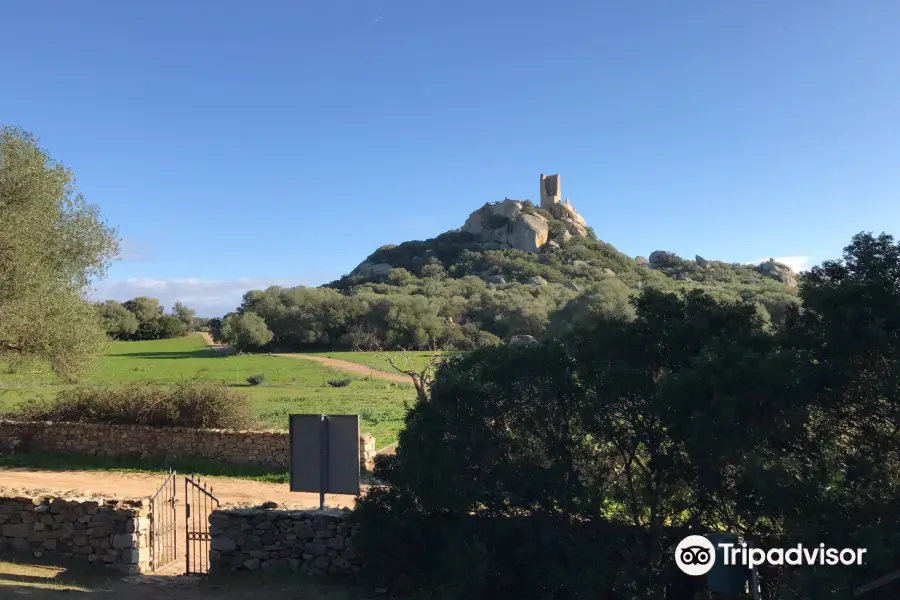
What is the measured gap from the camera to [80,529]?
9.63 meters

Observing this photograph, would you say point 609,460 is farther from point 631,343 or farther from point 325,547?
point 325,547

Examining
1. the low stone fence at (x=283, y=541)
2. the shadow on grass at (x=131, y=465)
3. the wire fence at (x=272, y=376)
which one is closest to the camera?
the low stone fence at (x=283, y=541)

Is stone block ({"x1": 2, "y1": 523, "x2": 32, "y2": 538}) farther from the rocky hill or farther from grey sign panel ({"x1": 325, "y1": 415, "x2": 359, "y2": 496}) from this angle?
the rocky hill

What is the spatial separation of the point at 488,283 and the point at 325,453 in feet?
315

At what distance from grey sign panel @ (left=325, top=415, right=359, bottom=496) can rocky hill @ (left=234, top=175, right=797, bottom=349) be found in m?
24.8

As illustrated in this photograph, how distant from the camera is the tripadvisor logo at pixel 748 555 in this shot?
201 inches

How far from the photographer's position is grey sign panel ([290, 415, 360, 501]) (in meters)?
8.58

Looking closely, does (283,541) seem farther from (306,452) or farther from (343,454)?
(343,454)

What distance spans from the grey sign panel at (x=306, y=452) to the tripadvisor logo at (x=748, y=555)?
4864mm

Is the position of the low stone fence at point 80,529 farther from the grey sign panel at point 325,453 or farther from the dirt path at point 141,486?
the grey sign panel at point 325,453

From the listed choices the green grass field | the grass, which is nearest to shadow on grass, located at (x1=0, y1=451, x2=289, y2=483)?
the green grass field

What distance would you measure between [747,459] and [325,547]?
18.2ft

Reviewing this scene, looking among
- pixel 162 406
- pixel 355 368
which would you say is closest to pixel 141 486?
pixel 162 406

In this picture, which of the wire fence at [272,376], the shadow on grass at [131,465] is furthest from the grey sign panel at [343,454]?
the wire fence at [272,376]
